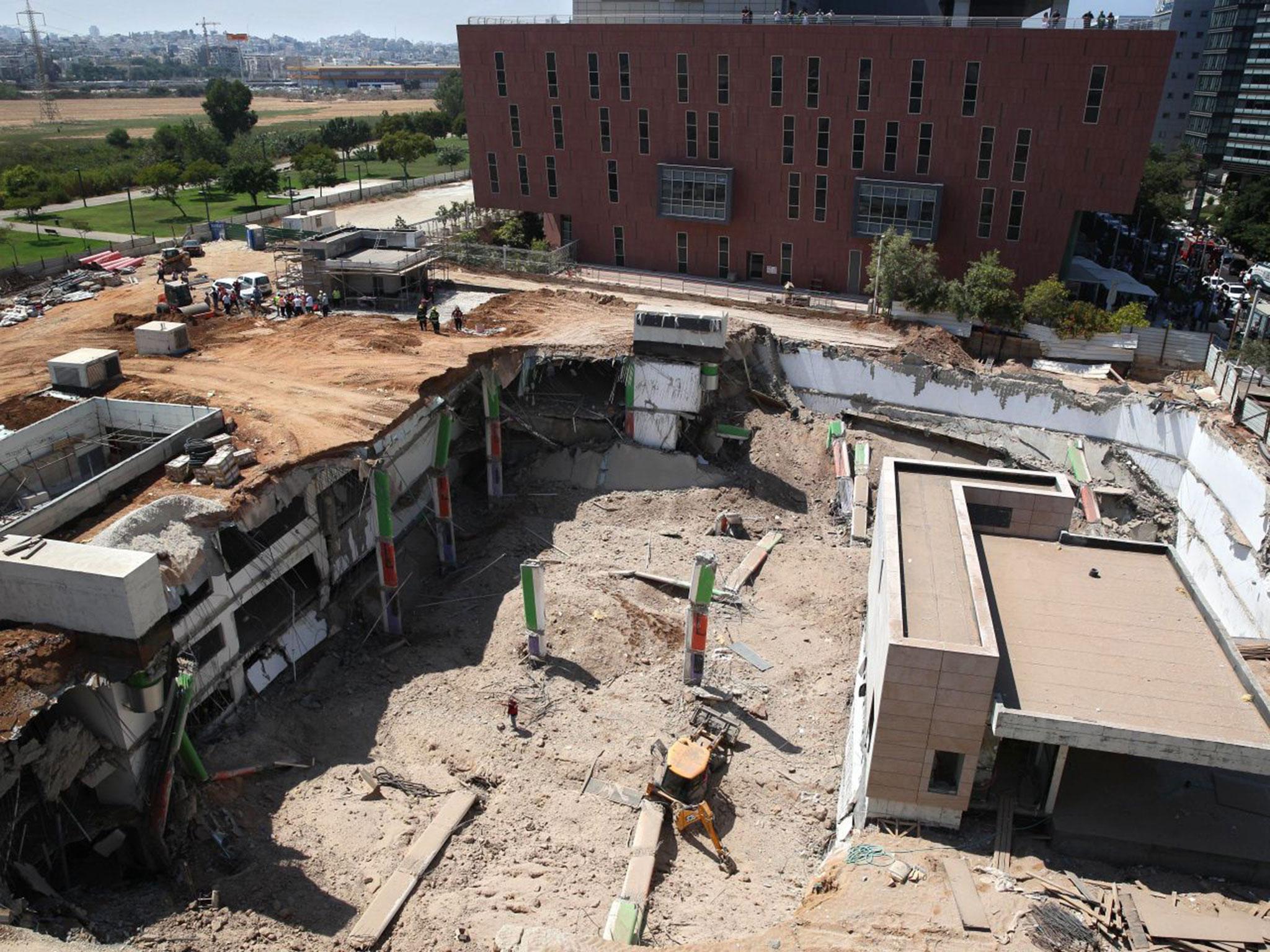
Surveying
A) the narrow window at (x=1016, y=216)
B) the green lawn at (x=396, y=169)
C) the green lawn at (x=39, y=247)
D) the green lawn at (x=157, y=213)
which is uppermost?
the narrow window at (x=1016, y=216)

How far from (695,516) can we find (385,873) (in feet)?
64.7

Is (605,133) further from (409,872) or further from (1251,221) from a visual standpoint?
(1251,221)

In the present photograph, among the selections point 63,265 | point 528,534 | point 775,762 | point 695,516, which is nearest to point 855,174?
point 695,516

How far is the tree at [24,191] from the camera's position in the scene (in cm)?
7438

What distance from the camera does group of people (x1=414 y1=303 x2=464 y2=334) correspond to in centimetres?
4256

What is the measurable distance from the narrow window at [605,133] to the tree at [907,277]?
1960 cm

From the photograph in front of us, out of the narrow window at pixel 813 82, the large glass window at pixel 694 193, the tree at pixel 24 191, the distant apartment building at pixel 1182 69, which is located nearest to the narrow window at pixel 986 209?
the narrow window at pixel 813 82

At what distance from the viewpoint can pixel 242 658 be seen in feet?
84.0

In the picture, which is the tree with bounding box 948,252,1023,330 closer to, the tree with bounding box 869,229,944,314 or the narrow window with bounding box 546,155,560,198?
the tree with bounding box 869,229,944,314

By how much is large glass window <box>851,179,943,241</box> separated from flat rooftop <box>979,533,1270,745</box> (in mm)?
31979

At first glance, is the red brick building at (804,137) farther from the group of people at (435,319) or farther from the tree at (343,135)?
the tree at (343,135)

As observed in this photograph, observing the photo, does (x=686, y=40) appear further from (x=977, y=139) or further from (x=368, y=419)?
(x=368, y=419)

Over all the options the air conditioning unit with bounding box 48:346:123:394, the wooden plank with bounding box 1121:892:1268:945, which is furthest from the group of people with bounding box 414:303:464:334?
the wooden plank with bounding box 1121:892:1268:945

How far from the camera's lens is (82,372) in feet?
109
